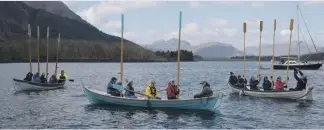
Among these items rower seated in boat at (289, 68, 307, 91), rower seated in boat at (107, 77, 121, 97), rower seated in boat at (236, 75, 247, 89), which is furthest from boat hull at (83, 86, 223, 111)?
rower seated in boat at (236, 75, 247, 89)

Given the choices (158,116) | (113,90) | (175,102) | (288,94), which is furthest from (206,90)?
(288,94)

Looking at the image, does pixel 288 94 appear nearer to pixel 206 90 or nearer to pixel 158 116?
pixel 206 90

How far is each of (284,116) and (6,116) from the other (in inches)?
945

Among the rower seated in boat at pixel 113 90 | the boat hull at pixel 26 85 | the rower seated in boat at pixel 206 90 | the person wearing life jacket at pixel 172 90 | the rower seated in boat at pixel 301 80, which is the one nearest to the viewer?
the rower seated in boat at pixel 206 90

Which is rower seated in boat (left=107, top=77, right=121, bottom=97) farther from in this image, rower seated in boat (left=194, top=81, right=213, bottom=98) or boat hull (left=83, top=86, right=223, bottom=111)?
rower seated in boat (left=194, top=81, right=213, bottom=98)

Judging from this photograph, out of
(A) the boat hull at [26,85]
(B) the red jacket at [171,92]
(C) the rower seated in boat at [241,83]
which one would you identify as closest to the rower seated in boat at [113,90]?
(B) the red jacket at [171,92]

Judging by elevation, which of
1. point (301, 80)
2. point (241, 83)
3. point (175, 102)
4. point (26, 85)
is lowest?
point (175, 102)

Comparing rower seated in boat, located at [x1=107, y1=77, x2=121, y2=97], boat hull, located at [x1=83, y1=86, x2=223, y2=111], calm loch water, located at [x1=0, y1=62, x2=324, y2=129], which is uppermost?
rower seated in boat, located at [x1=107, y1=77, x2=121, y2=97]

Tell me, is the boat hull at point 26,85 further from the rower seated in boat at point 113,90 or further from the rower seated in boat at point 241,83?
the rower seated in boat at point 241,83

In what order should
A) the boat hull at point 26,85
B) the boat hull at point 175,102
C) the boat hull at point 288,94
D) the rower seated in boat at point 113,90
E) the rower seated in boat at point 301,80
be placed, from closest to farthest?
the boat hull at point 175,102 → the rower seated in boat at point 113,90 → the rower seated in boat at point 301,80 → the boat hull at point 288,94 → the boat hull at point 26,85

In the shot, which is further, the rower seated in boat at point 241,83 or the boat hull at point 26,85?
the boat hull at point 26,85

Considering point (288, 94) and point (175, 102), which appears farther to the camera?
point (288, 94)

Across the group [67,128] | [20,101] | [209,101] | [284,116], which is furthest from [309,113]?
[20,101]

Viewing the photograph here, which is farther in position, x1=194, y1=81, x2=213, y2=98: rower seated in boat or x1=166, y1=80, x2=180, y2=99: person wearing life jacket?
x1=166, y1=80, x2=180, y2=99: person wearing life jacket
